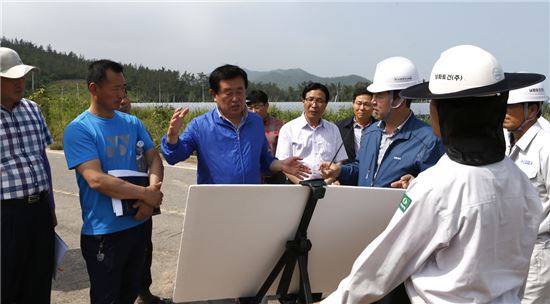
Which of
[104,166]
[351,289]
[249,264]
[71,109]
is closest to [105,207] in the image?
[104,166]

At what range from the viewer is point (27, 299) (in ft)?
9.50

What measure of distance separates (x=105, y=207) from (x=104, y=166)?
0.81 feet

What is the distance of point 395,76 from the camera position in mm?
2742

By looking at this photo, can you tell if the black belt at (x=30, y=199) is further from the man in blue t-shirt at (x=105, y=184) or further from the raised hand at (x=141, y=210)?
the raised hand at (x=141, y=210)

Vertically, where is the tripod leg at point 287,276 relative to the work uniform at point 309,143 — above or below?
below

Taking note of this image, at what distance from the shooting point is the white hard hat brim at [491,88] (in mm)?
1356

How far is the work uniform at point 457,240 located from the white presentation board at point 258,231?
384mm

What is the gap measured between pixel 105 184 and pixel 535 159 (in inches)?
102

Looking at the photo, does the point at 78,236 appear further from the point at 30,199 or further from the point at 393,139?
the point at 393,139

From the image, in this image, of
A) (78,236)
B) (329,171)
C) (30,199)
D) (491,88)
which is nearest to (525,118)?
(329,171)

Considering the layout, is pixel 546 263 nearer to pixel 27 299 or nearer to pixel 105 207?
pixel 105 207

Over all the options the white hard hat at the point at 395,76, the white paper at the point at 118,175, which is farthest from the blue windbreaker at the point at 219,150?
the white hard hat at the point at 395,76

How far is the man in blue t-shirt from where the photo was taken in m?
2.57

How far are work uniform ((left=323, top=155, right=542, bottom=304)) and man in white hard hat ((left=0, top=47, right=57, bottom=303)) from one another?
2161 millimetres
